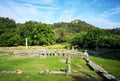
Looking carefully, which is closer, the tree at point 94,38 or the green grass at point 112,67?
the green grass at point 112,67

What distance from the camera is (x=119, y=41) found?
47219 mm

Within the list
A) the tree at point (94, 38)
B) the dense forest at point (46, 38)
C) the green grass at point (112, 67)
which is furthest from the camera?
the dense forest at point (46, 38)

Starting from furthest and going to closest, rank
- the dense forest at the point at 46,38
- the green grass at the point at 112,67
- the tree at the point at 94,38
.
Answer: the dense forest at the point at 46,38, the tree at the point at 94,38, the green grass at the point at 112,67

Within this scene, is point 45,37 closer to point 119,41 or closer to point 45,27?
point 45,27

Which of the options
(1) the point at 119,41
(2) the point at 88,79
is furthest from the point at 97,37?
(2) the point at 88,79

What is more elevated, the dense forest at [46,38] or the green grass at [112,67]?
the dense forest at [46,38]

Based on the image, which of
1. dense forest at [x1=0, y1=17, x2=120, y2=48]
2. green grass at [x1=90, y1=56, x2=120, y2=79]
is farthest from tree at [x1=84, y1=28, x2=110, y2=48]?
green grass at [x1=90, y1=56, x2=120, y2=79]

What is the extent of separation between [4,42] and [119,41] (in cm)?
3688

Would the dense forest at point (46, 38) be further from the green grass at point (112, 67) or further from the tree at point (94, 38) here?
the green grass at point (112, 67)

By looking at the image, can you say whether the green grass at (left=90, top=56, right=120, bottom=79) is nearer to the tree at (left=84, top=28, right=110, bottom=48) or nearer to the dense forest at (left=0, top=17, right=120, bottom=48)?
the tree at (left=84, top=28, right=110, bottom=48)

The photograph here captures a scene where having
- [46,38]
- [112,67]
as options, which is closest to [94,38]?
[46,38]

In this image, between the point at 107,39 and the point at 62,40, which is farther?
the point at 62,40

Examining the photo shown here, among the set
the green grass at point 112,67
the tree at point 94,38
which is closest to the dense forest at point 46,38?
the tree at point 94,38

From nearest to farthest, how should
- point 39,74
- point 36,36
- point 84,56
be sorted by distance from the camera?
point 39,74 < point 84,56 < point 36,36
